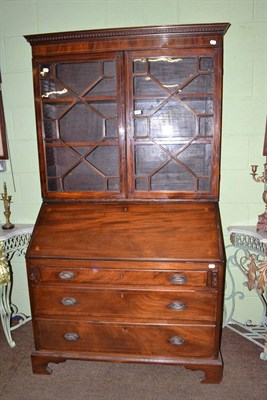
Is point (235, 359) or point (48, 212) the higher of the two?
point (48, 212)

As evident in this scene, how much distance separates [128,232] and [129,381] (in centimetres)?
98

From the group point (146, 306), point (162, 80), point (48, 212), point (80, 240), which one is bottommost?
point (146, 306)

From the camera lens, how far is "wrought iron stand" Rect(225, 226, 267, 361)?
2.08m

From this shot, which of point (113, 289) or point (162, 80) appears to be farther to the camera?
point (162, 80)

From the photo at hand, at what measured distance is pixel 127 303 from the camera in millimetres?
1938

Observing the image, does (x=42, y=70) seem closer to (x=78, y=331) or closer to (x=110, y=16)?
(x=110, y=16)

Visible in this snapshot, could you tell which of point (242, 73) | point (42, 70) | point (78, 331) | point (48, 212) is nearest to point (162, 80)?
point (242, 73)

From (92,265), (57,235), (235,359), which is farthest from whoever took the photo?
(235,359)

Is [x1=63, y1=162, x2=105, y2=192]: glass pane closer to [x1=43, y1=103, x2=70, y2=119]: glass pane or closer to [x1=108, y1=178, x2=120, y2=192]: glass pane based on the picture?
[x1=108, y1=178, x2=120, y2=192]: glass pane

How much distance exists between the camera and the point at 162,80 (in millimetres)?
2139

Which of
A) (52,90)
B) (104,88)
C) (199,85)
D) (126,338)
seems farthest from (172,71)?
(126,338)

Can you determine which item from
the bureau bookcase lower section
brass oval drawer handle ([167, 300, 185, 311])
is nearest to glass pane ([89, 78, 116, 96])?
brass oval drawer handle ([167, 300, 185, 311])

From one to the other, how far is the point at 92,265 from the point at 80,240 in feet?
0.63

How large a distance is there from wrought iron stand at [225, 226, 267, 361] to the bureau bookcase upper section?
1.41ft
